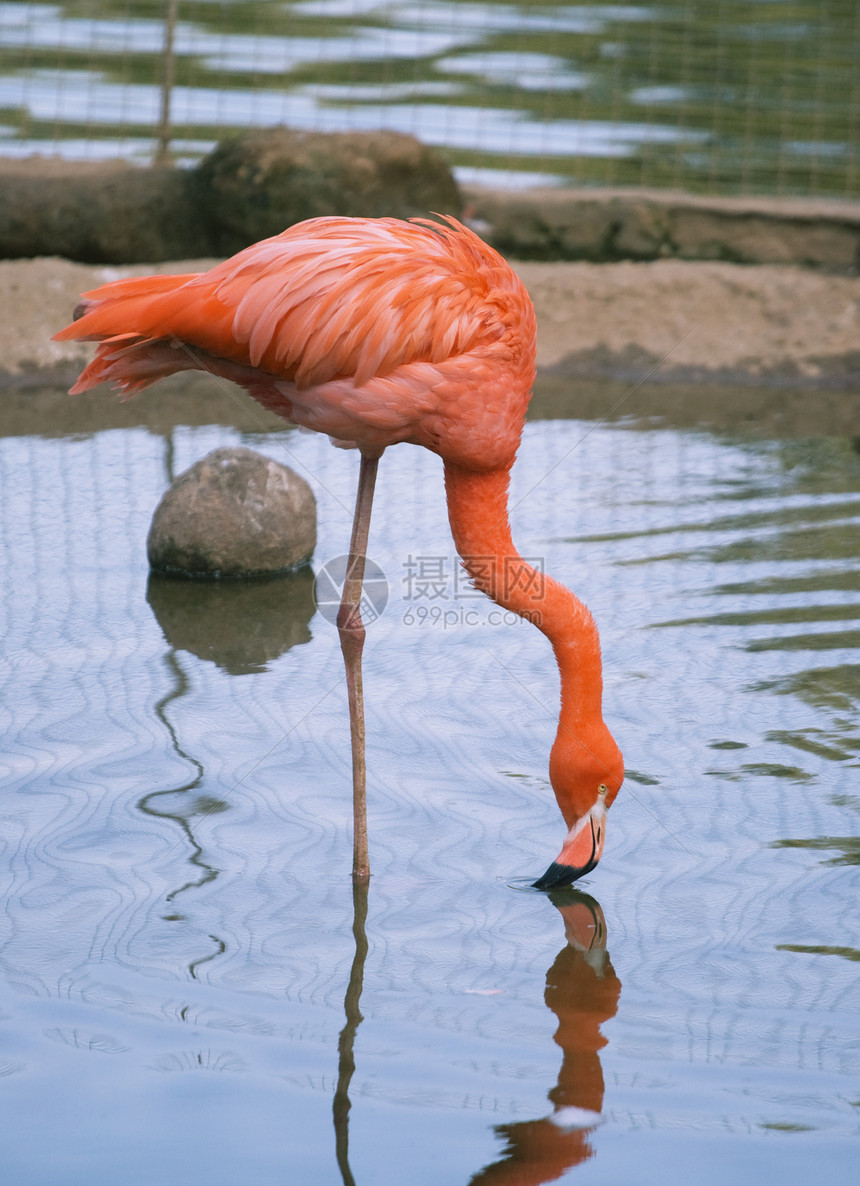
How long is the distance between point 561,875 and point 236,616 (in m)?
2.17

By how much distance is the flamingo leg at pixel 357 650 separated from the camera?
350 centimetres

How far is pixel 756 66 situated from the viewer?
12805mm

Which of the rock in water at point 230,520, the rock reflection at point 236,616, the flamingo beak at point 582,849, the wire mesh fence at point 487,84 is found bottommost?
the rock reflection at point 236,616

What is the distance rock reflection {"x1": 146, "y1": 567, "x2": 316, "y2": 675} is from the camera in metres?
4.85

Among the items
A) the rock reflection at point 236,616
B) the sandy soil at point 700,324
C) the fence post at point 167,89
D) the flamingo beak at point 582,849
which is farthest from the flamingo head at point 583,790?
the fence post at point 167,89

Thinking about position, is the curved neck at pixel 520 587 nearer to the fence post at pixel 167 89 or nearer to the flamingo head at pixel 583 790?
the flamingo head at pixel 583 790

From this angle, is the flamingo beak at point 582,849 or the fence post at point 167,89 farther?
the fence post at point 167,89

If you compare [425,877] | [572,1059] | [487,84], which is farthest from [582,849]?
[487,84]

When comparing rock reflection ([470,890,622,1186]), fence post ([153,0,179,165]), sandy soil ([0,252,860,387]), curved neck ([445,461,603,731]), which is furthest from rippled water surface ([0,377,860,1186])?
fence post ([153,0,179,165])

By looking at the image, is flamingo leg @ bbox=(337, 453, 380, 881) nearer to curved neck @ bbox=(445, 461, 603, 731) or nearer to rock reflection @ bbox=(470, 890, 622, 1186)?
curved neck @ bbox=(445, 461, 603, 731)

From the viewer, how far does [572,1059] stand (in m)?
2.79

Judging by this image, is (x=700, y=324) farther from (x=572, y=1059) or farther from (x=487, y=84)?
(x=572, y=1059)

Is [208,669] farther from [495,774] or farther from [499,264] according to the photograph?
[499,264]

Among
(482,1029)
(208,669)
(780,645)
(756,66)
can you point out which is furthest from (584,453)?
(756,66)
